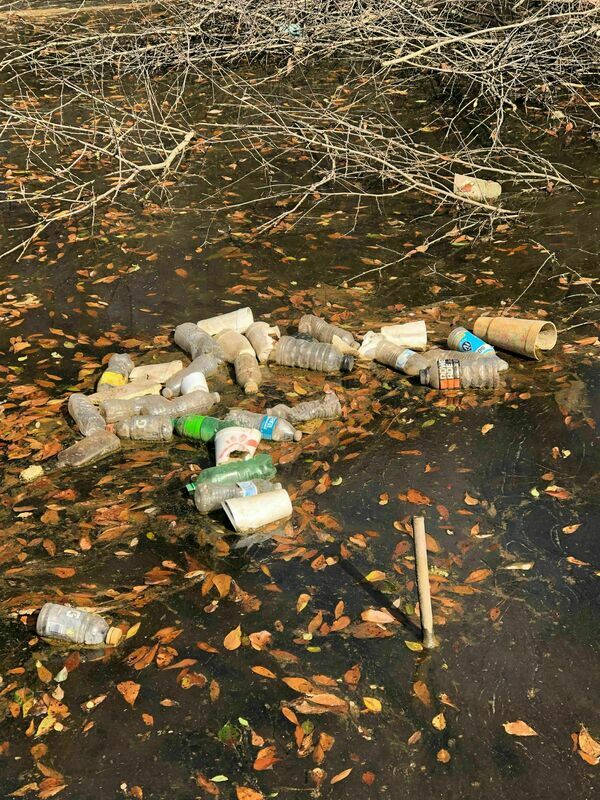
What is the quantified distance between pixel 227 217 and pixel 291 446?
4.13 metres

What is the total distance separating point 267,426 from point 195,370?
92cm

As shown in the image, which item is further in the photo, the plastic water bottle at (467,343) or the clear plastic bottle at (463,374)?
the plastic water bottle at (467,343)

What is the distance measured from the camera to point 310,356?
6.60 m

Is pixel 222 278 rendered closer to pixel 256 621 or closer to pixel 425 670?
pixel 256 621

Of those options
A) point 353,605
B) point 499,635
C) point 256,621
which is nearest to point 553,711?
point 499,635

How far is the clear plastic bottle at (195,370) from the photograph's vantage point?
248 inches

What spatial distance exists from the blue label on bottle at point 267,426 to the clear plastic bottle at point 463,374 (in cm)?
121

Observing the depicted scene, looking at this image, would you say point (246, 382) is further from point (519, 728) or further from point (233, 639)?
point (519, 728)

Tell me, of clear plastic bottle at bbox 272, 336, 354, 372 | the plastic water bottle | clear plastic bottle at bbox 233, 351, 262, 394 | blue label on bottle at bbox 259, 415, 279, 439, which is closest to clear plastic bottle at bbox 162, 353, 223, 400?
clear plastic bottle at bbox 233, 351, 262, 394

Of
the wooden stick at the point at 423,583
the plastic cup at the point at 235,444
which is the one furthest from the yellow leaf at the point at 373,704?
the plastic cup at the point at 235,444

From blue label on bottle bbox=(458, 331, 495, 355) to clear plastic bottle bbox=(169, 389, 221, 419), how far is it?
192 centimetres

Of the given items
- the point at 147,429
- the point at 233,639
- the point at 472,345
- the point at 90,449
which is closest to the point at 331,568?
the point at 233,639

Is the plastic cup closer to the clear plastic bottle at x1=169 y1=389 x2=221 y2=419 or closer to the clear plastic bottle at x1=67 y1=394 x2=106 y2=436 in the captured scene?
the clear plastic bottle at x1=169 y1=389 x2=221 y2=419

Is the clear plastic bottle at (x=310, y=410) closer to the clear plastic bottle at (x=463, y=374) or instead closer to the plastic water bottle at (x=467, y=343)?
the clear plastic bottle at (x=463, y=374)
